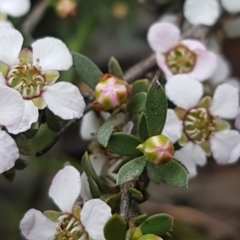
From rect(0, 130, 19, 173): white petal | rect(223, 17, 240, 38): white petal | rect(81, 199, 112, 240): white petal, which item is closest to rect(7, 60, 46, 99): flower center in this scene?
rect(0, 130, 19, 173): white petal

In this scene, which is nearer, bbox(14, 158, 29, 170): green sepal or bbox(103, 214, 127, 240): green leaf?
bbox(103, 214, 127, 240): green leaf

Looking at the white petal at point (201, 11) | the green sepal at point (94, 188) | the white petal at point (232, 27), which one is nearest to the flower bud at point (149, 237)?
the green sepal at point (94, 188)

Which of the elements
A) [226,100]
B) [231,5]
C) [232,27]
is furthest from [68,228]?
[232,27]

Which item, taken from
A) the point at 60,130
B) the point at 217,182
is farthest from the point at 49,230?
the point at 217,182

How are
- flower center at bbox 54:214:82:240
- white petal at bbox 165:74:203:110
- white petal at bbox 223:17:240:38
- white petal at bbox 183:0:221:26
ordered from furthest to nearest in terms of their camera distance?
white petal at bbox 223:17:240:38
white petal at bbox 183:0:221:26
white petal at bbox 165:74:203:110
flower center at bbox 54:214:82:240

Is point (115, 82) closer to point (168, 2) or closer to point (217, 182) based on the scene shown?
point (168, 2)

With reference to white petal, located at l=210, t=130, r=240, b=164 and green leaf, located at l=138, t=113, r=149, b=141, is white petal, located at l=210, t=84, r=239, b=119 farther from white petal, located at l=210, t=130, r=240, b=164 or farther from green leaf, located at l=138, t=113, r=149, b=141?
green leaf, located at l=138, t=113, r=149, b=141

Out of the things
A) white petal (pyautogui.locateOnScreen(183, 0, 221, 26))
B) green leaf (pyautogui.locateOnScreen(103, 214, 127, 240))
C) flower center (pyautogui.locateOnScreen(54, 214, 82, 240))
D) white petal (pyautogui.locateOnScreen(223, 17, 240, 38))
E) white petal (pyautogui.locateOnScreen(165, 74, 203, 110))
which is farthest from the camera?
white petal (pyautogui.locateOnScreen(223, 17, 240, 38))
